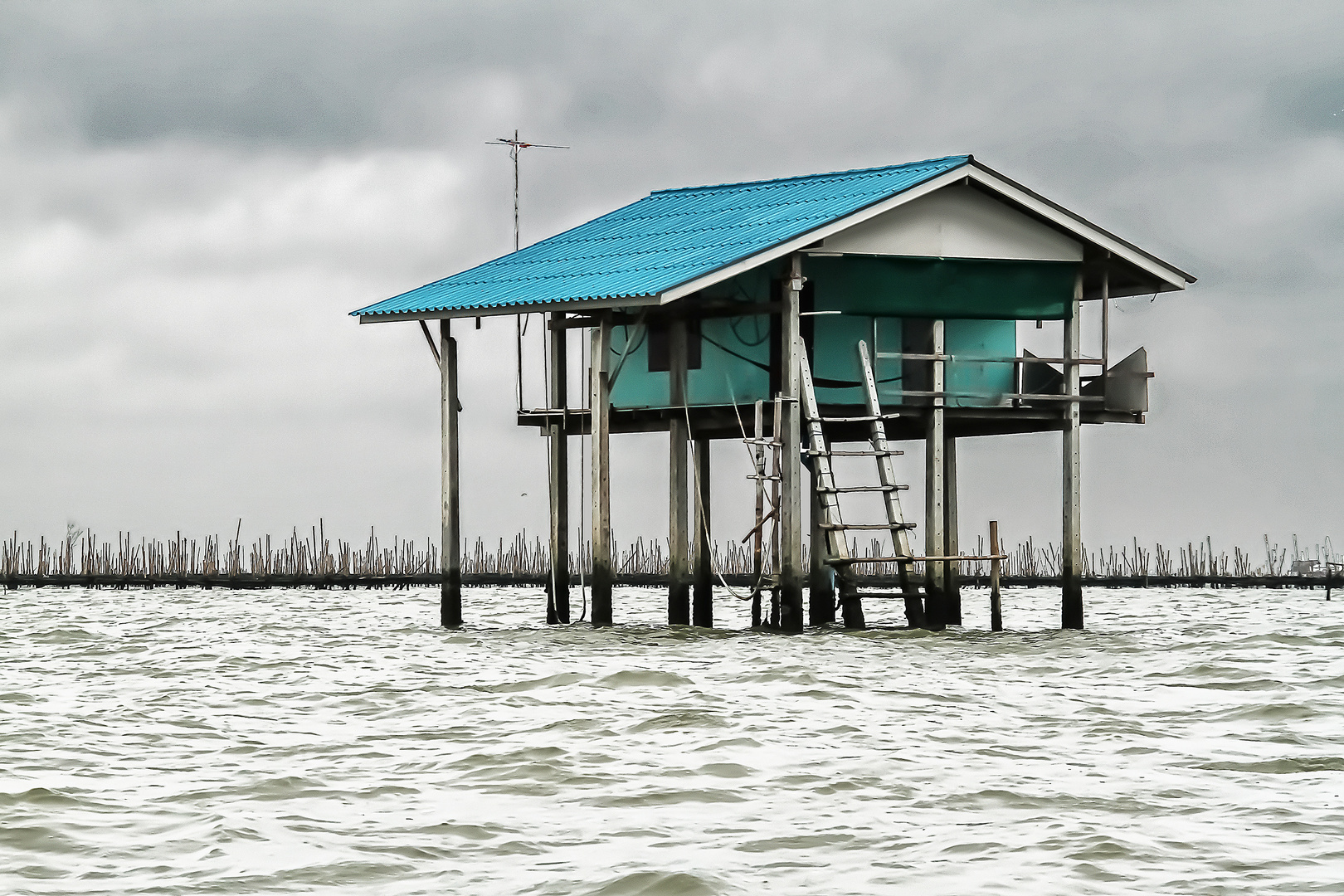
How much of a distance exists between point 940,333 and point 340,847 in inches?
593

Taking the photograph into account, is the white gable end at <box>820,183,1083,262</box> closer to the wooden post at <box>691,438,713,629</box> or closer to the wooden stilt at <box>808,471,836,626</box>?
the wooden stilt at <box>808,471,836,626</box>

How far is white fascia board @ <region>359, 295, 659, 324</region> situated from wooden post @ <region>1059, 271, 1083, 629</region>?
6.05 metres

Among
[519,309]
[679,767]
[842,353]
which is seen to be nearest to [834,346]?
[842,353]

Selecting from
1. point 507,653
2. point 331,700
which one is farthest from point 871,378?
point 331,700

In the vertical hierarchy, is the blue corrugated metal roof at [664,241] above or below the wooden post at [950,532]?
above

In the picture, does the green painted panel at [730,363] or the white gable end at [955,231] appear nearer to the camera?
the white gable end at [955,231]

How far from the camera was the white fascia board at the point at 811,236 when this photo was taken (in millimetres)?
20328

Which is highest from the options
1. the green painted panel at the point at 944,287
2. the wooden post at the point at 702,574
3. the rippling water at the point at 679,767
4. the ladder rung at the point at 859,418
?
the green painted panel at the point at 944,287

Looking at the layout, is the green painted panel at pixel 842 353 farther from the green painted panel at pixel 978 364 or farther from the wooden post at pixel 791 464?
the wooden post at pixel 791 464

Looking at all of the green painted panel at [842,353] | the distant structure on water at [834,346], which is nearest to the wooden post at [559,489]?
the distant structure on water at [834,346]

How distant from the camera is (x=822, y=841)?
8.82 meters

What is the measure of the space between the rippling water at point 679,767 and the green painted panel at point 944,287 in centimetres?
433

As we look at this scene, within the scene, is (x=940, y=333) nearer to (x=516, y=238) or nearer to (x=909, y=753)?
(x=516, y=238)

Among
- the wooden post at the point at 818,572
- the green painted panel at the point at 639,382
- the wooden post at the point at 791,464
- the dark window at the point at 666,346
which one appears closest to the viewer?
the wooden post at the point at 791,464
